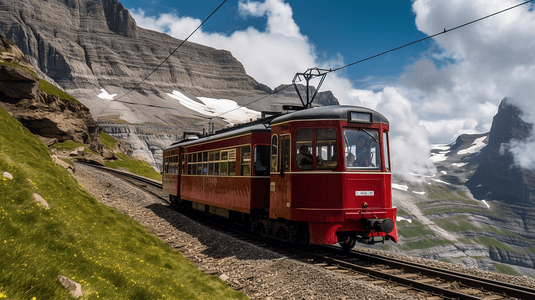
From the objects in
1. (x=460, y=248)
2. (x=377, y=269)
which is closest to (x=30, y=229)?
(x=377, y=269)

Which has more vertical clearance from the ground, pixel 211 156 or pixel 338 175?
pixel 211 156

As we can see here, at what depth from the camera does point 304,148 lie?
1266 centimetres

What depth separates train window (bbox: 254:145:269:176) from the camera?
1488cm

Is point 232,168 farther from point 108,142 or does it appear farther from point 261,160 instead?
point 108,142

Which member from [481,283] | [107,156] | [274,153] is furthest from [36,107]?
[481,283]

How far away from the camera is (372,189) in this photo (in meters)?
12.5

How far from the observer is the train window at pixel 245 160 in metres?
15.1

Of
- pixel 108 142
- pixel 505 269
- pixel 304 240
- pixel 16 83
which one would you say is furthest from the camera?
pixel 505 269

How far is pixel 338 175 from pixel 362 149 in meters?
1.21

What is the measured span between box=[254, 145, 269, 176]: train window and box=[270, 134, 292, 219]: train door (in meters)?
1.04

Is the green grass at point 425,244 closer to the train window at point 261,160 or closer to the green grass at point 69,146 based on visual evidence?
the green grass at point 69,146

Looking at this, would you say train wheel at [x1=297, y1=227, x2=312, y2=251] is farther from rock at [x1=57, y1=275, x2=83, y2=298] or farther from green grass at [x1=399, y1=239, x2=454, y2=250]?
green grass at [x1=399, y1=239, x2=454, y2=250]

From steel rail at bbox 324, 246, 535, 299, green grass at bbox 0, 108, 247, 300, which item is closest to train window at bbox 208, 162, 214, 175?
green grass at bbox 0, 108, 247, 300

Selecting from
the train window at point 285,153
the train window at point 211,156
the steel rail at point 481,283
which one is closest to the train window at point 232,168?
the train window at point 211,156
